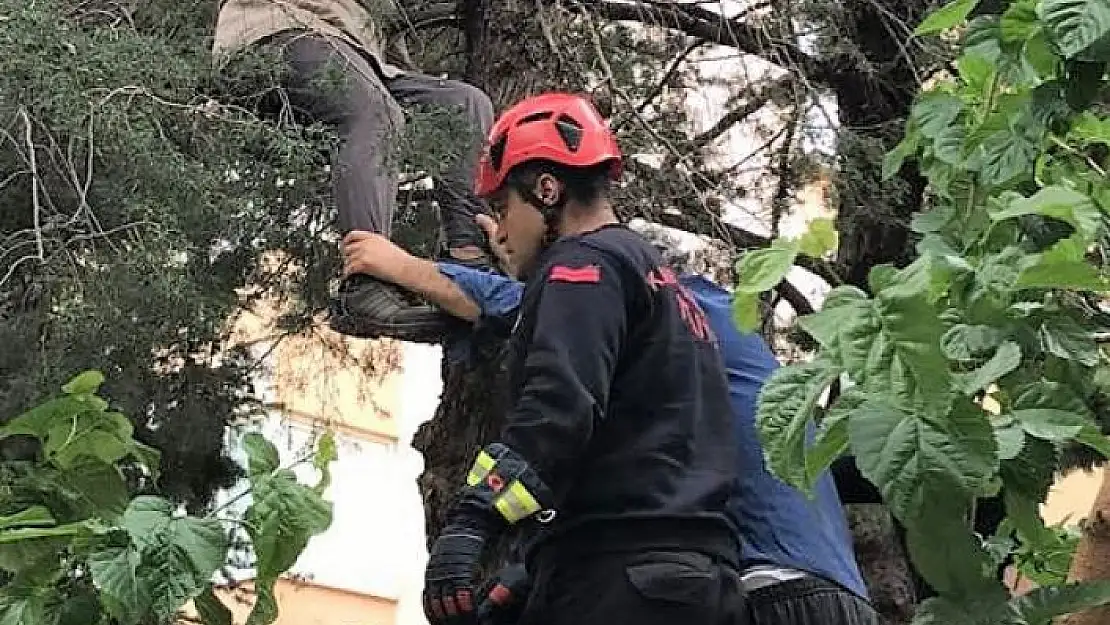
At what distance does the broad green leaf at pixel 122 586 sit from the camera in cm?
232

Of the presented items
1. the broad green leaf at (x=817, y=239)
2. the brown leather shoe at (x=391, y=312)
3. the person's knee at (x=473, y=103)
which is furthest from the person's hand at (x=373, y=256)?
the broad green leaf at (x=817, y=239)

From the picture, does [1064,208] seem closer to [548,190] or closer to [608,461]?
[608,461]

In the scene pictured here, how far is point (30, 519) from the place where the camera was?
8.31 ft

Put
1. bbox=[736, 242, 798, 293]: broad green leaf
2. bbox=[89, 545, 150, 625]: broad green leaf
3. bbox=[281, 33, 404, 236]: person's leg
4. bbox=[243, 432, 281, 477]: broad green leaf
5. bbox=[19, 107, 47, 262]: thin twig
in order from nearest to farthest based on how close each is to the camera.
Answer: bbox=[736, 242, 798, 293]: broad green leaf → bbox=[89, 545, 150, 625]: broad green leaf → bbox=[243, 432, 281, 477]: broad green leaf → bbox=[19, 107, 47, 262]: thin twig → bbox=[281, 33, 404, 236]: person's leg

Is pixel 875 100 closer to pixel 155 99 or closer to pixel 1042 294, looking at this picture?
pixel 155 99

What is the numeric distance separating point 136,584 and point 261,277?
5.43 feet

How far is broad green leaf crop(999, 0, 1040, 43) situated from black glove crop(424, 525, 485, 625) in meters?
0.93

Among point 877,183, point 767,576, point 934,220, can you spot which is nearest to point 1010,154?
point 934,220

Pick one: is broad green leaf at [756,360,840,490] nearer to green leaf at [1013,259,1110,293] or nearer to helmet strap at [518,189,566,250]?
green leaf at [1013,259,1110,293]

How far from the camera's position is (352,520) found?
10.6 metres

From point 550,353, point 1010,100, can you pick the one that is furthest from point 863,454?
point 550,353

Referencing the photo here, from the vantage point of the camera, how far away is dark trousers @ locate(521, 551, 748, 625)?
225 centimetres

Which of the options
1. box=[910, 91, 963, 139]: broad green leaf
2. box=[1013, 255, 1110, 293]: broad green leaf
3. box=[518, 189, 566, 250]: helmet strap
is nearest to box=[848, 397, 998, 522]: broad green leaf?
box=[1013, 255, 1110, 293]: broad green leaf

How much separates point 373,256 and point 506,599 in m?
0.95
